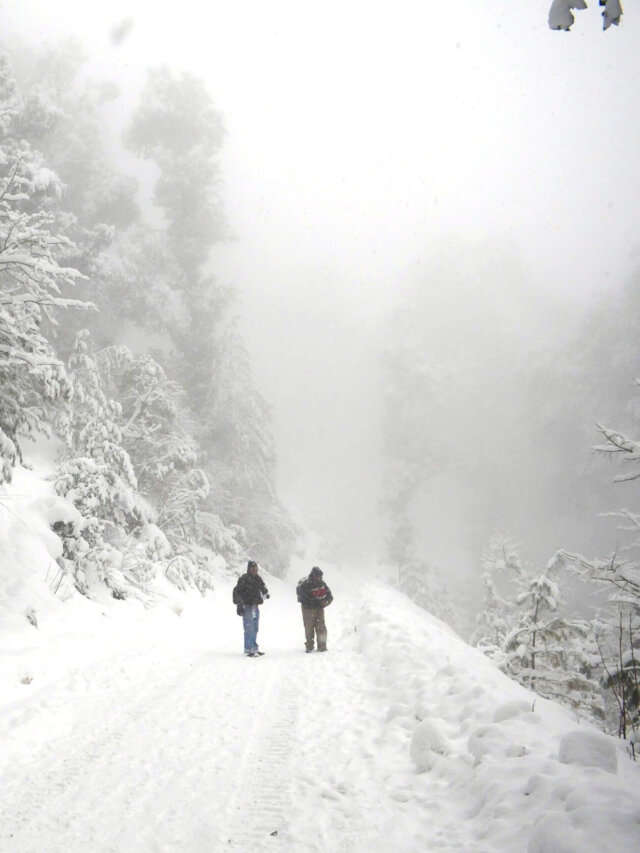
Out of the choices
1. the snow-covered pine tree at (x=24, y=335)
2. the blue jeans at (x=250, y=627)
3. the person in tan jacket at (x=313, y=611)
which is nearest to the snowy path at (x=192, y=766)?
the blue jeans at (x=250, y=627)

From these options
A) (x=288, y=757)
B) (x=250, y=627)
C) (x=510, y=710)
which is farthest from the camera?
(x=250, y=627)

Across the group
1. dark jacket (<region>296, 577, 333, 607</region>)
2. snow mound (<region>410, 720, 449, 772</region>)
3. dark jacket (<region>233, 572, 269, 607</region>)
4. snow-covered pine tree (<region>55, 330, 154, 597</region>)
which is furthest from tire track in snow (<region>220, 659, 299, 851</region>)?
snow-covered pine tree (<region>55, 330, 154, 597</region>)

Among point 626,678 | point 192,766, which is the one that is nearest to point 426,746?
point 192,766

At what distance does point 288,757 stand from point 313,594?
559 centimetres

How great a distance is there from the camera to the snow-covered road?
307 cm

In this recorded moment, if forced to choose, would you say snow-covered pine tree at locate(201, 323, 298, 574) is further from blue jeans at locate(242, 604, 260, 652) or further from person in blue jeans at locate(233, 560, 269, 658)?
blue jeans at locate(242, 604, 260, 652)

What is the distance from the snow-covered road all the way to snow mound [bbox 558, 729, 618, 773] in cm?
6

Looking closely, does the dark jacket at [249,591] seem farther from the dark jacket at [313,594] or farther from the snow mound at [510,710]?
the snow mound at [510,710]

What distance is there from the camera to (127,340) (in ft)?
113

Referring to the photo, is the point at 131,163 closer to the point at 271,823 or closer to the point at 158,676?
the point at 158,676

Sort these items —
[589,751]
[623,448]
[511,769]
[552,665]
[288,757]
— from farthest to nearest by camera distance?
[552,665] → [623,448] → [288,757] → [511,769] → [589,751]

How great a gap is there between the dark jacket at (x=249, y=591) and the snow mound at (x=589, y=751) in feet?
21.8

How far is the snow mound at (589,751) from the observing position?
335 centimetres

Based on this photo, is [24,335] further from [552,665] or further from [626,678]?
[552,665]
